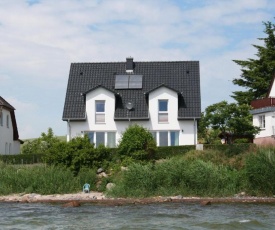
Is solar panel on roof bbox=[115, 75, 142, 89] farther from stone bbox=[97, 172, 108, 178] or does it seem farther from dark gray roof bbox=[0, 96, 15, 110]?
stone bbox=[97, 172, 108, 178]

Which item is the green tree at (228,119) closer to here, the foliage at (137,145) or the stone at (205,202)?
the foliage at (137,145)

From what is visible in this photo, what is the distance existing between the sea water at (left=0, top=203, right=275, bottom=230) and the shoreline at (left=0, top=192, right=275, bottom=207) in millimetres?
1286

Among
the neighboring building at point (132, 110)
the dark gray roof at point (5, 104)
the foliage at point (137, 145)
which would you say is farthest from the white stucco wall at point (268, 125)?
the dark gray roof at point (5, 104)

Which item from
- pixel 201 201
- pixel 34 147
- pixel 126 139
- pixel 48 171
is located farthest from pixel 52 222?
pixel 34 147

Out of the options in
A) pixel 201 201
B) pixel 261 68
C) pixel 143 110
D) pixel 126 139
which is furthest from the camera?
pixel 261 68

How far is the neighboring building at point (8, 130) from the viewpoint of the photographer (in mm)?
56838

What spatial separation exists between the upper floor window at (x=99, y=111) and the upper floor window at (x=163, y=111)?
4.37 metres

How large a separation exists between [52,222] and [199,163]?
43.7ft

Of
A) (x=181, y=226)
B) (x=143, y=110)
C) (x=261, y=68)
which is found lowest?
(x=181, y=226)

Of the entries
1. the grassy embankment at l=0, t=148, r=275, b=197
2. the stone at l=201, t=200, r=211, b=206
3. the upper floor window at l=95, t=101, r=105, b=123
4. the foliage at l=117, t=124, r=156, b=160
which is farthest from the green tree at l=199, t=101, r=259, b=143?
the stone at l=201, t=200, r=211, b=206

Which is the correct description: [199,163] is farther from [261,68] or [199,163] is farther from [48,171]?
[261,68]

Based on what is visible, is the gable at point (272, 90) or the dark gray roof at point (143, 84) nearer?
the dark gray roof at point (143, 84)

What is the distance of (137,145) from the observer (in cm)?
4444

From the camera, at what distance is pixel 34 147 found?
219 ft
